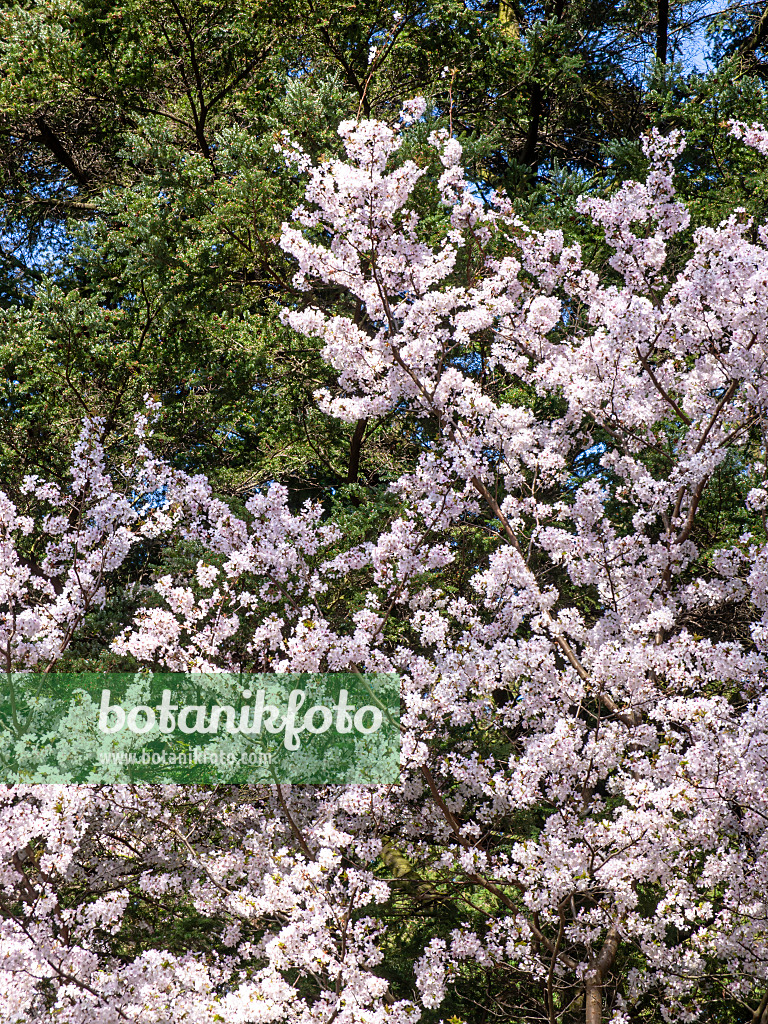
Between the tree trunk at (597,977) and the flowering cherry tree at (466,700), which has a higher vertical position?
the flowering cherry tree at (466,700)

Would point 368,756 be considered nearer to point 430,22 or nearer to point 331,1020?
point 331,1020

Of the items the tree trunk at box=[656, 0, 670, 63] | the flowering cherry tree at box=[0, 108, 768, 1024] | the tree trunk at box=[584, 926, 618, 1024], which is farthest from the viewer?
the tree trunk at box=[656, 0, 670, 63]

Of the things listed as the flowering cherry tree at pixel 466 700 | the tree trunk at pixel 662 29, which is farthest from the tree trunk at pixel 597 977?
the tree trunk at pixel 662 29

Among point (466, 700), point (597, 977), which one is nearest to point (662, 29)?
point (466, 700)

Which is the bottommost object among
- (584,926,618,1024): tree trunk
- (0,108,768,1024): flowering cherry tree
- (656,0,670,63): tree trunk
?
(584,926,618,1024): tree trunk

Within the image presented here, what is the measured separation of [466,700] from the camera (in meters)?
5.93

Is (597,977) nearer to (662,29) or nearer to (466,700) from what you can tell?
(466,700)

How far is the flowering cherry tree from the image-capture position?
4.66m

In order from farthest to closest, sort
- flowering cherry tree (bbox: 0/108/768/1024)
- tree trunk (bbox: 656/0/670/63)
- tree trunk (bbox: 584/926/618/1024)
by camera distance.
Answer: tree trunk (bbox: 656/0/670/63) → tree trunk (bbox: 584/926/618/1024) → flowering cherry tree (bbox: 0/108/768/1024)

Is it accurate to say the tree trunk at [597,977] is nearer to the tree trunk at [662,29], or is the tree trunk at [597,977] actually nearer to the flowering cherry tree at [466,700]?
the flowering cherry tree at [466,700]

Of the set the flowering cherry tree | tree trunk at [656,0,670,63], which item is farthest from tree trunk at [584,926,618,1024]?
tree trunk at [656,0,670,63]

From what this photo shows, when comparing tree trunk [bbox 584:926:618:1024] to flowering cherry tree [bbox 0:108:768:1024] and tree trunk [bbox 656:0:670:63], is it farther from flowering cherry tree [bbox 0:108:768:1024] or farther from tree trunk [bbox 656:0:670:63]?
tree trunk [bbox 656:0:670:63]

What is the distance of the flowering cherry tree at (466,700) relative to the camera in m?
4.66

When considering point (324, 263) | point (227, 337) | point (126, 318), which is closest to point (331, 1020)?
point (324, 263)
